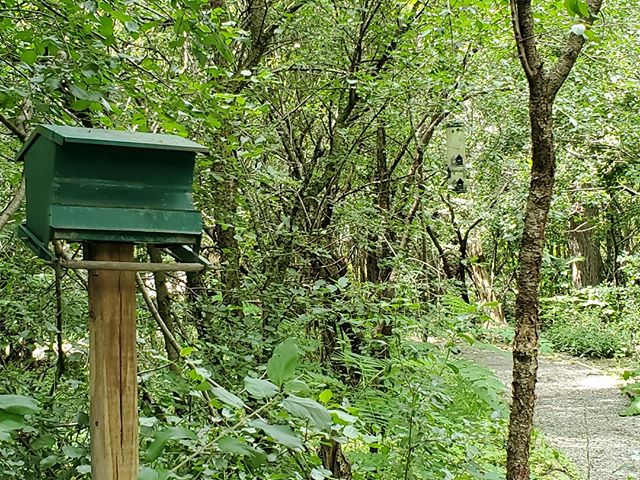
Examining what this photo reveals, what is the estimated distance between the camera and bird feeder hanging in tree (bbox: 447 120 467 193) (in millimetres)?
4934

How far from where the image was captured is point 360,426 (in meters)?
2.69

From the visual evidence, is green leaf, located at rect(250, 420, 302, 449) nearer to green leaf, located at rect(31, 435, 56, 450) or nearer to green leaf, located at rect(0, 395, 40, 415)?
green leaf, located at rect(0, 395, 40, 415)

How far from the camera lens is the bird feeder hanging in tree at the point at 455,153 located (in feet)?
16.2

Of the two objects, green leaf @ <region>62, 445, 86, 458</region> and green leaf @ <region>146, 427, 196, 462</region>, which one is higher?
green leaf @ <region>146, 427, 196, 462</region>

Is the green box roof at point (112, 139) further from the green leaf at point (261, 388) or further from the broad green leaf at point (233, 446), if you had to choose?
the broad green leaf at point (233, 446)

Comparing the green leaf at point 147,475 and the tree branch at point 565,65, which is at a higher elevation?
the tree branch at point 565,65

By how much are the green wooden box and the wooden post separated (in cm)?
8

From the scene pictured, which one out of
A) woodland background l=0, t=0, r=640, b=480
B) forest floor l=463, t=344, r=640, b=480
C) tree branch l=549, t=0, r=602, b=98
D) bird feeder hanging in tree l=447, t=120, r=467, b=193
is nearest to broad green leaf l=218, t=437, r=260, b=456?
woodland background l=0, t=0, r=640, b=480

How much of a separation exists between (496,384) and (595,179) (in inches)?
301

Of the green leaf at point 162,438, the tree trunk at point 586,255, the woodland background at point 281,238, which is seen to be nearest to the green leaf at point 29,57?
the woodland background at point 281,238

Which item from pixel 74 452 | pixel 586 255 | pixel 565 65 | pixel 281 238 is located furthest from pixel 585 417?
pixel 586 255

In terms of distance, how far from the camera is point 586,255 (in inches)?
539

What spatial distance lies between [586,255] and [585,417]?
9.67 m

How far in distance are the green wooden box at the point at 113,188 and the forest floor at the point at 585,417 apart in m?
3.62
